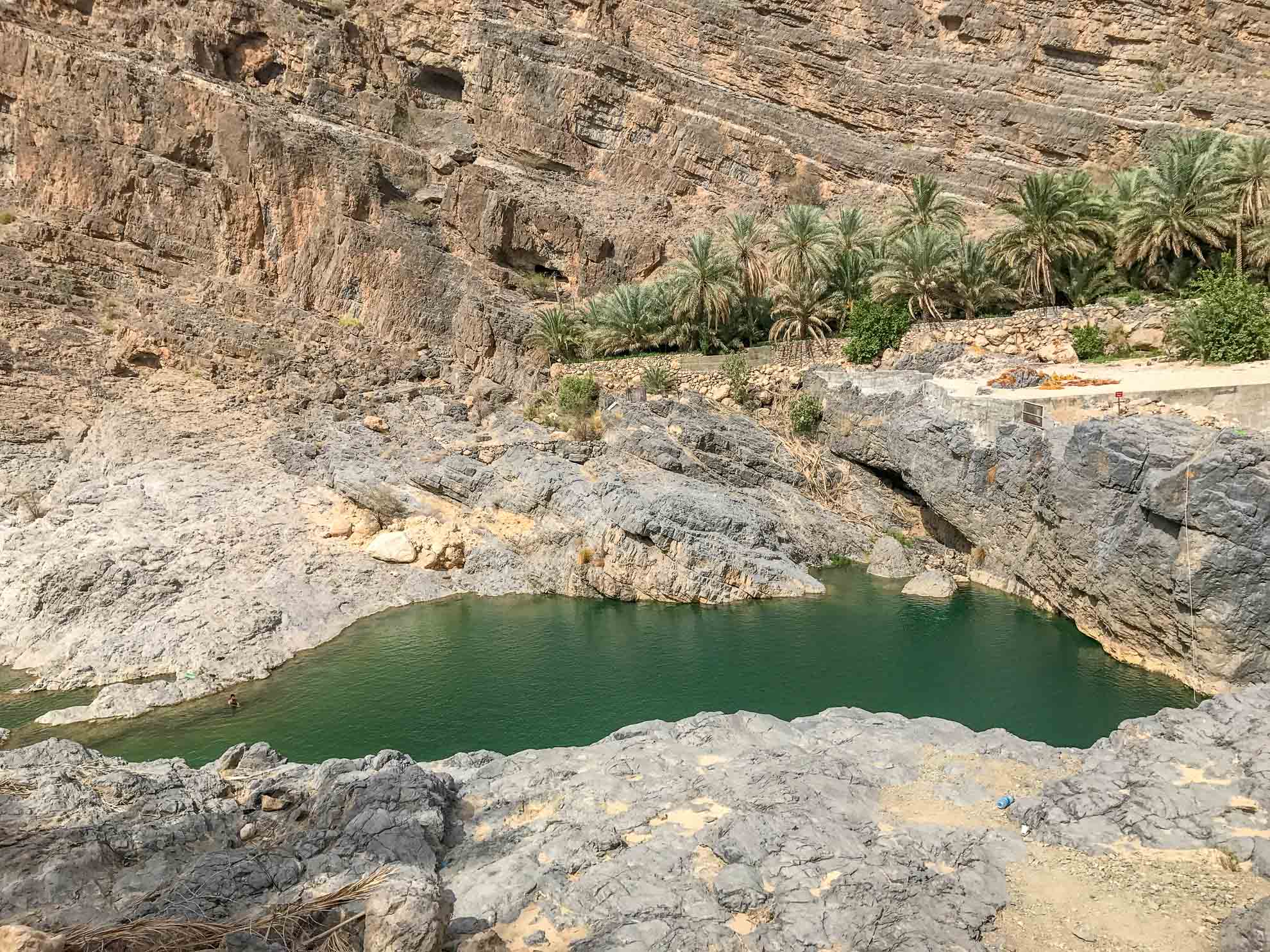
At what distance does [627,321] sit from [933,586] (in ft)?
56.0

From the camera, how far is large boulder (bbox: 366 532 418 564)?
2367cm

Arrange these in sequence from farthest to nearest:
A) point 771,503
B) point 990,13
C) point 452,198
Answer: point 990,13 → point 452,198 → point 771,503

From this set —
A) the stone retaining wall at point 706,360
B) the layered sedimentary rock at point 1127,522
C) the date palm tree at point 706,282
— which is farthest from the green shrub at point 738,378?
the layered sedimentary rock at point 1127,522

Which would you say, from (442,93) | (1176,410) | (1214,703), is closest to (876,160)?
(442,93)

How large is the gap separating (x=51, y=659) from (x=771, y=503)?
2097 centimetres

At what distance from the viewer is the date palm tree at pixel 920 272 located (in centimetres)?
2828

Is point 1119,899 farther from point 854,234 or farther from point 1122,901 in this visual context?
point 854,234

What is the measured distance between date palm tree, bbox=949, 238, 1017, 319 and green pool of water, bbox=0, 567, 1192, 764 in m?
12.5

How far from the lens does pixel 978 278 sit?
93.7 feet

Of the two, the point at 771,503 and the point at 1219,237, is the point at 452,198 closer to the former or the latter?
the point at 771,503

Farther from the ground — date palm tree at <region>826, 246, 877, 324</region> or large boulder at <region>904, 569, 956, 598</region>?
date palm tree at <region>826, 246, 877, 324</region>

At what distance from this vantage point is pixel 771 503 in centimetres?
2667

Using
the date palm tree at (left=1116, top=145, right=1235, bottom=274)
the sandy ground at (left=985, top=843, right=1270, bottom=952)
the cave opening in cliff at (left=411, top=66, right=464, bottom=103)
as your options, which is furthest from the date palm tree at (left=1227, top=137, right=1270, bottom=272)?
the cave opening in cliff at (left=411, top=66, right=464, bottom=103)

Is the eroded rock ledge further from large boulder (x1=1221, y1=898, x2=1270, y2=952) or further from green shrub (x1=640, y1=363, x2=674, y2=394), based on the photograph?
green shrub (x1=640, y1=363, x2=674, y2=394)
